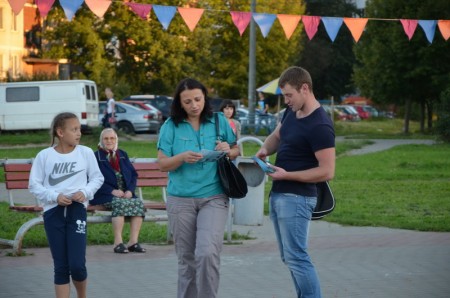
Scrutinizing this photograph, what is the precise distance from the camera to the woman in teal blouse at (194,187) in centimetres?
705

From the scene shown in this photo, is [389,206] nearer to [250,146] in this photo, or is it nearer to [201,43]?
[250,146]

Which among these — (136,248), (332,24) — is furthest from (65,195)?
(332,24)

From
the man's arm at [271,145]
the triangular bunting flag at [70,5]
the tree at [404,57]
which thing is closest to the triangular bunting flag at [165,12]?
the triangular bunting flag at [70,5]

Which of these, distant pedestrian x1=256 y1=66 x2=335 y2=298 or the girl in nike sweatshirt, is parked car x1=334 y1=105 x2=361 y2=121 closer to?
the girl in nike sweatshirt

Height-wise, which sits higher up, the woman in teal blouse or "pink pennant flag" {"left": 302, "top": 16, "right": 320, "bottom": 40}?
Result: "pink pennant flag" {"left": 302, "top": 16, "right": 320, "bottom": 40}

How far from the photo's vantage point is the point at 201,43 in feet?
211

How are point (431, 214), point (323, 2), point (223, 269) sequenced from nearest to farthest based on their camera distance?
point (223, 269), point (431, 214), point (323, 2)

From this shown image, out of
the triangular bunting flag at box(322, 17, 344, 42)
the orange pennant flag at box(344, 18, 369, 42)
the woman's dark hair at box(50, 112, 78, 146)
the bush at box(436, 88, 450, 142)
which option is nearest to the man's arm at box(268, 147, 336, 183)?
the woman's dark hair at box(50, 112, 78, 146)

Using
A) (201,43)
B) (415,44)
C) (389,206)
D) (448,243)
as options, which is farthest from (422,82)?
(448,243)

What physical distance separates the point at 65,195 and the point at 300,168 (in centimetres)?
172

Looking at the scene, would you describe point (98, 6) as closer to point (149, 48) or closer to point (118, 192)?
point (118, 192)

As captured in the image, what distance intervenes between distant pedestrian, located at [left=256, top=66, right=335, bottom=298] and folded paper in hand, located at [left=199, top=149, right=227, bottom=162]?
365mm

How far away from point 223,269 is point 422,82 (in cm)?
4323

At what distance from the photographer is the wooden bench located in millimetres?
10586
